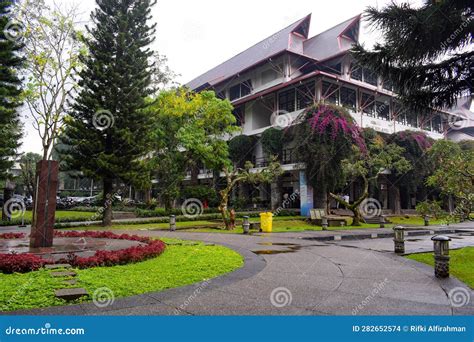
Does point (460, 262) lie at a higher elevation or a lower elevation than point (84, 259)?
lower

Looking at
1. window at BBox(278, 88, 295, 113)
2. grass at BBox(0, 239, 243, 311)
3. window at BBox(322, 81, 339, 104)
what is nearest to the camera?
grass at BBox(0, 239, 243, 311)

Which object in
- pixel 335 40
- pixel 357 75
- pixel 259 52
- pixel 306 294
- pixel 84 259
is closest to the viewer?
pixel 306 294

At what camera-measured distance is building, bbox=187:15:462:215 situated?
95.2 feet

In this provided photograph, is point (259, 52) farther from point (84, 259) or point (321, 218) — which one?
point (84, 259)

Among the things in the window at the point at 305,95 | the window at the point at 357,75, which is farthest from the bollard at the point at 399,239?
the window at the point at 357,75

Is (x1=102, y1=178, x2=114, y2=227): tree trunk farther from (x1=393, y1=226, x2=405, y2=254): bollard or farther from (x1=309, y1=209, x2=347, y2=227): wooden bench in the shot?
(x1=393, y1=226, x2=405, y2=254): bollard

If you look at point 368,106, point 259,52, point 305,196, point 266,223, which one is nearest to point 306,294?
point 266,223

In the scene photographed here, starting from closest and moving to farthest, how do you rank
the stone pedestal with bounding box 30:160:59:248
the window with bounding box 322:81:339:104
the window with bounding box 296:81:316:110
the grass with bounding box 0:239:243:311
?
the grass with bounding box 0:239:243:311, the stone pedestal with bounding box 30:160:59:248, the window with bounding box 322:81:339:104, the window with bounding box 296:81:316:110

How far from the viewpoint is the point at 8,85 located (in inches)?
794

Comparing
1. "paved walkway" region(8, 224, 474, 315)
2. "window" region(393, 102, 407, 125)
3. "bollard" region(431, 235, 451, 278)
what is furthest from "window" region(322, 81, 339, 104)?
"bollard" region(431, 235, 451, 278)

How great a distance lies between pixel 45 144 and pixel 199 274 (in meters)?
20.3

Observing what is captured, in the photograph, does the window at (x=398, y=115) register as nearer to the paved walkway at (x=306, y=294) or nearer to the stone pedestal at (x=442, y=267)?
the paved walkway at (x=306, y=294)

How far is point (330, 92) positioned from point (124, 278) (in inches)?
1065

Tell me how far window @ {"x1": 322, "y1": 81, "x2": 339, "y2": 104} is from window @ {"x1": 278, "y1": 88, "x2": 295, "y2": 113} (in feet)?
9.67
